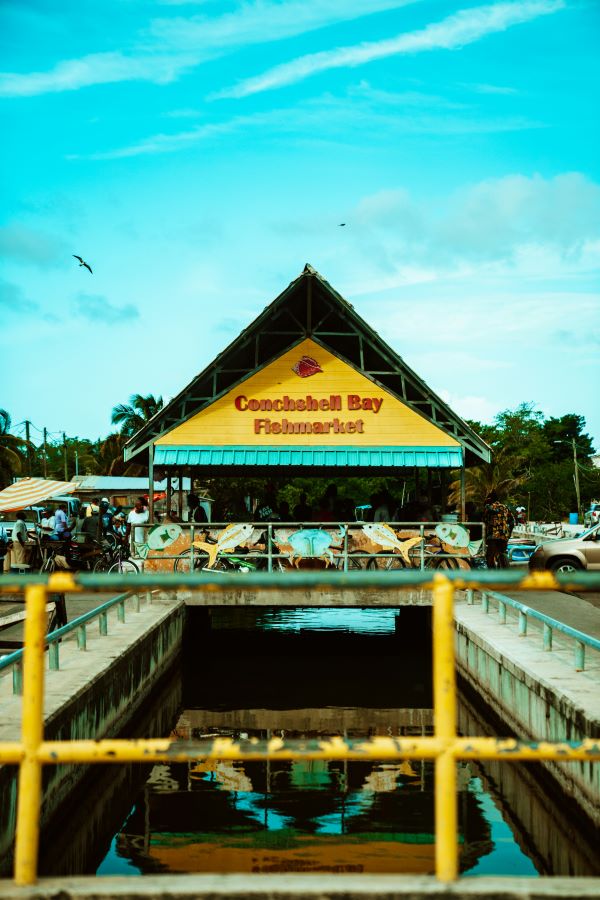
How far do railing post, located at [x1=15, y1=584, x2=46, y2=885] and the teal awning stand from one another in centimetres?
1541

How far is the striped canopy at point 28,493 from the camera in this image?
24.3m

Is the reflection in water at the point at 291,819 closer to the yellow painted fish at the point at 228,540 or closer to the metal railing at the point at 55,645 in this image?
the metal railing at the point at 55,645

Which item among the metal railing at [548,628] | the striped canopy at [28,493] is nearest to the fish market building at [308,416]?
the metal railing at [548,628]

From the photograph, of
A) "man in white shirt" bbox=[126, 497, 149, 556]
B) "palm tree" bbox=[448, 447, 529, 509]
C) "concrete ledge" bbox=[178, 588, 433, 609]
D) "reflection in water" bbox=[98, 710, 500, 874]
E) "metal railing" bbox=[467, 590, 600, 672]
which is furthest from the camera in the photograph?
"palm tree" bbox=[448, 447, 529, 509]

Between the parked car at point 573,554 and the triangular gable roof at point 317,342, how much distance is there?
3482 millimetres

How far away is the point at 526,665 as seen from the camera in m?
10.0

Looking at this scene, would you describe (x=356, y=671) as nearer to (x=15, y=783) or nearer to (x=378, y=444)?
(x=378, y=444)

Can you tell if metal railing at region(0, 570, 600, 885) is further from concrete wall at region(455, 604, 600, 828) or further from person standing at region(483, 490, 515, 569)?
person standing at region(483, 490, 515, 569)

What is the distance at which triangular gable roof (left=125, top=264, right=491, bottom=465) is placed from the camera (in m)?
18.9

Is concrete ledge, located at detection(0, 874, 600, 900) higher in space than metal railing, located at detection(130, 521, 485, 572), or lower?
lower

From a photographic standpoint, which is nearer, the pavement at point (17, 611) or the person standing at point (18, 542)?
the pavement at point (17, 611)

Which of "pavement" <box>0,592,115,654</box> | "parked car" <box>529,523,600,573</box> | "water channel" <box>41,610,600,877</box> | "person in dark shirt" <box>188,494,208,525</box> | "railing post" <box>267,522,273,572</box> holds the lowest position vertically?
"water channel" <box>41,610,600,877</box>

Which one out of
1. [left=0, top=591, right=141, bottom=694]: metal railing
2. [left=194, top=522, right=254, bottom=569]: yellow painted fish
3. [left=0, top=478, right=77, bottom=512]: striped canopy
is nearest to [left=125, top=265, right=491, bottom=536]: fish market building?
[left=194, top=522, right=254, bottom=569]: yellow painted fish

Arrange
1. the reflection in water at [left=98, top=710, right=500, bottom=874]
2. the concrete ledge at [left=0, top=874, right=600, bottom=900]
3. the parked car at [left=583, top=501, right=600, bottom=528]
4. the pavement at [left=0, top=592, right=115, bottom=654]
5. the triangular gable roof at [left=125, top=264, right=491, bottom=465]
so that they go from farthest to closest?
the parked car at [left=583, top=501, right=600, bottom=528] → the triangular gable roof at [left=125, top=264, right=491, bottom=465] → the pavement at [left=0, top=592, right=115, bottom=654] → the reflection in water at [left=98, top=710, right=500, bottom=874] → the concrete ledge at [left=0, top=874, right=600, bottom=900]
